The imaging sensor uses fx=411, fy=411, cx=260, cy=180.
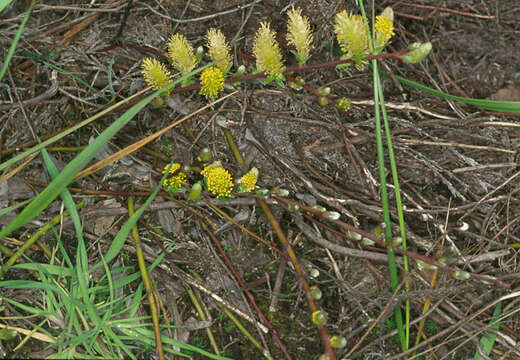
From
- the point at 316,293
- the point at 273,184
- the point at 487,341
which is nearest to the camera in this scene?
the point at 316,293

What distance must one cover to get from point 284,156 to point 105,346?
35.4 inches

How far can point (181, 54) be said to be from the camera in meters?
1.32

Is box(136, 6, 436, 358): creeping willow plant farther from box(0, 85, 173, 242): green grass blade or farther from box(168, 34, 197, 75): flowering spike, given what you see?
box(0, 85, 173, 242): green grass blade

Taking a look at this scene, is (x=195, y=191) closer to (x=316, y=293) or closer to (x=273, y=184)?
(x=273, y=184)

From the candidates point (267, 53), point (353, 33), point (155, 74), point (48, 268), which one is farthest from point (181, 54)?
point (48, 268)

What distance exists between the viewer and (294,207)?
143 cm

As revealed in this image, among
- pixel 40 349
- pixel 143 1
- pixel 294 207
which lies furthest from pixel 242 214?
pixel 143 1

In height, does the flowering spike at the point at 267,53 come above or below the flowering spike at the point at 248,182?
above

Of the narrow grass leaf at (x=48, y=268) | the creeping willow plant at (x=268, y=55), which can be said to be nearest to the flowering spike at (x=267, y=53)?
the creeping willow plant at (x=268, y=55)

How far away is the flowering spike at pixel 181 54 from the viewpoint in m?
1.31

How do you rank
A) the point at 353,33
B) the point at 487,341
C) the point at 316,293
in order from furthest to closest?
the point at 487,341, the point at 316,293, the point at 353,33

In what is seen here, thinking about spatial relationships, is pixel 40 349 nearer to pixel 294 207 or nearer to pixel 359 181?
pixel 294 207

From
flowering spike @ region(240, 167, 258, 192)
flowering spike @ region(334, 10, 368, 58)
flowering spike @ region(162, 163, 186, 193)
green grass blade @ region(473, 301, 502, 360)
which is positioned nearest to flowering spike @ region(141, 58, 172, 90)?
flowering spike @ region(162, 163, 186, 193)

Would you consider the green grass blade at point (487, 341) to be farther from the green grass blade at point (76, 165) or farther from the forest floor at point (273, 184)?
the green grass blade at point (76, 165)
